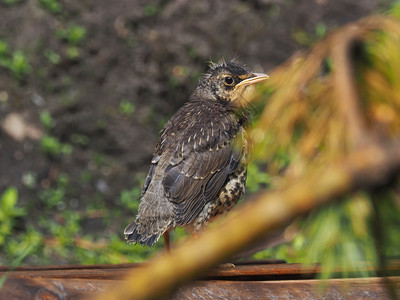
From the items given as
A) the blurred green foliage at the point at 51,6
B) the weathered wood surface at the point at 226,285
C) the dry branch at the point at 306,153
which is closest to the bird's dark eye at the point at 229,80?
the weathered wood surface at the point at 226,285

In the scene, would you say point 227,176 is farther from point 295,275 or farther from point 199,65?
point 199,65

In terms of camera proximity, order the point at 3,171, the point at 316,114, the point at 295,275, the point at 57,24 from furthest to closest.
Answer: the point at 57,24
the point at 3,171
the point at 295,275
the point at 316,114

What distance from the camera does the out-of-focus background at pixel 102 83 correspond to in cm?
525

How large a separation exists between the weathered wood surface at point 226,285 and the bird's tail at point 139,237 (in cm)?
38

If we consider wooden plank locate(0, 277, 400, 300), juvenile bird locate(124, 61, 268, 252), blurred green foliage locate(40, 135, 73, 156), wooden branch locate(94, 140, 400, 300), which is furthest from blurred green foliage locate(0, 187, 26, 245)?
wooden branch locate(94, 140, 400, 300)

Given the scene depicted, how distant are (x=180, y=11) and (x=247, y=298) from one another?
14.0 feet

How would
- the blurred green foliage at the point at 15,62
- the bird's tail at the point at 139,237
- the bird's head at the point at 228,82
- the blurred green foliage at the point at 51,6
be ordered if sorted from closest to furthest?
1. the bird's tail at the point at 139,237
2. the bird's head at the point at 228,82
3. the blurred green foliage at the point at 15,62
4. the blurred green foliage at the point at 51,6

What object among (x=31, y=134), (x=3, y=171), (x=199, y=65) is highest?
(x=199, y=65)

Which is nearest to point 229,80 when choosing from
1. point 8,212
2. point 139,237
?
point 139,237

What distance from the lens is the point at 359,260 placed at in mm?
1266

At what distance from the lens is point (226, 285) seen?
2.29m

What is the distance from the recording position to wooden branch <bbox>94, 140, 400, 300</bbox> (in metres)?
0.82

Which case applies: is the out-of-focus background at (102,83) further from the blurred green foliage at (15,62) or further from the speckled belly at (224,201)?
the speckled belly at (224,201)


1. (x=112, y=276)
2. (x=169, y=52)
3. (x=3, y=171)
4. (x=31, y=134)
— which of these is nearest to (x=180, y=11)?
(x=169, y=52)
